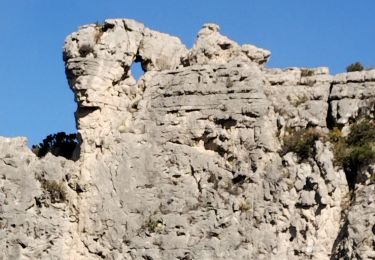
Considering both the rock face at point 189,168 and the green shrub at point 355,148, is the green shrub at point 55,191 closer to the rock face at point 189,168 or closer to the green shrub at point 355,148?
the rock face at point 189,168

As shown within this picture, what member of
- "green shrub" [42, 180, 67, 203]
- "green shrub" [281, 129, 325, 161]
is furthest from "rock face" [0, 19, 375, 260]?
"green shrub" [281, 129, 325, 161]

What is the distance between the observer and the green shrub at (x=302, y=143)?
26.8 metres

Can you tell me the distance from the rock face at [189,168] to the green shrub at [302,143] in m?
0.22

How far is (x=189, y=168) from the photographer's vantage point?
2764cm

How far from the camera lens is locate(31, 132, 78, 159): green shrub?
30.3 metres

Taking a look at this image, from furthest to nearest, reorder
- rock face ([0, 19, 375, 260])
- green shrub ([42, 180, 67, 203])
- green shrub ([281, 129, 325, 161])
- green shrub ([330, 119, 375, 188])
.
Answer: green shrub ([42, 180, 67, 203]), green shrub ([281, 129, 325, 161]), green shrub ([330, 119, 375, 188]), rock face ([0, 19, 375, 260])

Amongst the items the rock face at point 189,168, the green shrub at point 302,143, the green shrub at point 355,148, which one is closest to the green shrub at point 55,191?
the rock face at point 189,168

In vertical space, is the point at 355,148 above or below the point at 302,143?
below

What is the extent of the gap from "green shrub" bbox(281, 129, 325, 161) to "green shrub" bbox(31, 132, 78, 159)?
247 inches

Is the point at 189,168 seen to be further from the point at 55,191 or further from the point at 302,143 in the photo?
the point at 55,191

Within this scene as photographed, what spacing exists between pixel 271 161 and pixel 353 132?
214cm

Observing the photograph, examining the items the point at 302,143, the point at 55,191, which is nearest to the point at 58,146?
the point at 55,191

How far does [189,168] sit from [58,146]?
470 centimetres

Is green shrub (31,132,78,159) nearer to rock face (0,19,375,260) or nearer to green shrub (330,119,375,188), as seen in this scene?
rock face (0,19,375,260)
